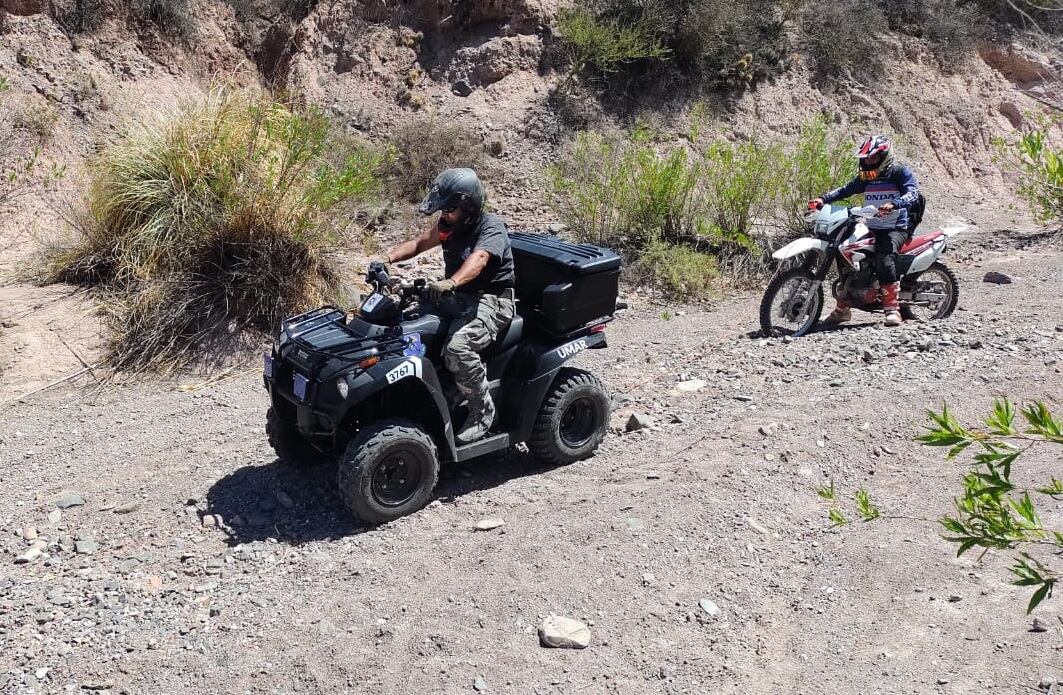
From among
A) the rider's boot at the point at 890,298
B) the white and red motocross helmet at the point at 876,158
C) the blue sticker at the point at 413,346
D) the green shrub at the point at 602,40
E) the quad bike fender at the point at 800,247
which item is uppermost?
the green shrub at the point at 602,40

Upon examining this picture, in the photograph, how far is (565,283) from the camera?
5395 millimetres

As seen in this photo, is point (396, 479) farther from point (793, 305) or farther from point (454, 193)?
point (793, 305)

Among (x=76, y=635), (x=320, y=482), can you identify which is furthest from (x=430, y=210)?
(x=76, y=635)

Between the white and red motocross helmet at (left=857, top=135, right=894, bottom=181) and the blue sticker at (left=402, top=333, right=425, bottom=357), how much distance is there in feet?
16.1

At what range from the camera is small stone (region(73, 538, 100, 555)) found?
4832mm

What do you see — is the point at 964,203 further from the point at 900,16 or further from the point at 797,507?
the point at 797,507

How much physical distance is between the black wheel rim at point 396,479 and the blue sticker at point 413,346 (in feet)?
1.71

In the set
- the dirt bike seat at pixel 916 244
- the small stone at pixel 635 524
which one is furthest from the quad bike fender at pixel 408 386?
the dirt bike seat at pixel 916 244

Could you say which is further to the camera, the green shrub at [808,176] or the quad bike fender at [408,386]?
the green shrub at [808,176]

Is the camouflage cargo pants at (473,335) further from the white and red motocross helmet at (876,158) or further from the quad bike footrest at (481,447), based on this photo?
the white and red motocross helmet at (876,158)

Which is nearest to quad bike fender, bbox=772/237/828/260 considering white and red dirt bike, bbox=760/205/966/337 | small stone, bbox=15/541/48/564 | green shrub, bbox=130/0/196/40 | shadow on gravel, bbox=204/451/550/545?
white and red dirt bike, bbox=760/205/966/337

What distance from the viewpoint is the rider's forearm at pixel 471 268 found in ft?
16.0

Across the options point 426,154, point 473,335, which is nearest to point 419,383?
point 473,335

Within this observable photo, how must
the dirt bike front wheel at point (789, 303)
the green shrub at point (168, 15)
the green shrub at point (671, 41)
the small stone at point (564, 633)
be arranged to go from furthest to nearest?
the green shrub at point (671, 41) < the green shrub at point (168, 15) < the dirt bike front wheel at point (789, 303) < the small stone at point (564, 633)
